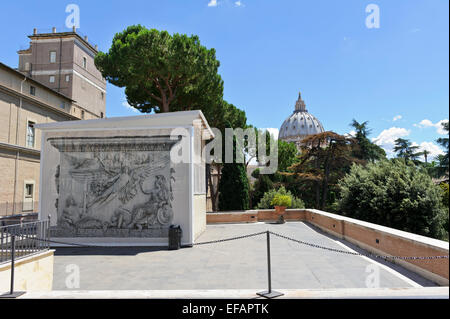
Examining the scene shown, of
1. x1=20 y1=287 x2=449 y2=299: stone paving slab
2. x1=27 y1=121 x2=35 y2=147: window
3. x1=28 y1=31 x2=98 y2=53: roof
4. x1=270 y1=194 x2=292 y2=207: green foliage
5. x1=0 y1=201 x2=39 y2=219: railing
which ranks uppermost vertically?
x1=28 y1=31 x2=98 y2=53: roof

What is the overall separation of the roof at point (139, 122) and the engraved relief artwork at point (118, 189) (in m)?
0.50

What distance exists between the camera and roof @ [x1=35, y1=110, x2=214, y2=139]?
1073cm

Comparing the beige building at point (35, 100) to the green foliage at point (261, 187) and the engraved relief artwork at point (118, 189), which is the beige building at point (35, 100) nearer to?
the engraved relief artwork at point (118, 189)

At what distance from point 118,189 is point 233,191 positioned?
11857mm

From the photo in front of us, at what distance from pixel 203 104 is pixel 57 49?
2065 centimetres

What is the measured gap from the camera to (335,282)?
6191 millimetres

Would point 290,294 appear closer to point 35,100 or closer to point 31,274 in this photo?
point 31,274

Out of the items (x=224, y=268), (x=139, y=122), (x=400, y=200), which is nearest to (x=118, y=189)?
(x=139, y=122)

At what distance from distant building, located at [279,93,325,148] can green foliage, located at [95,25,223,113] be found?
110m

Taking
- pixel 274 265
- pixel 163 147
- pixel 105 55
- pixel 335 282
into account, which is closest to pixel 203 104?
pixel 105 55

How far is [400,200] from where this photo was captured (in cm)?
1380

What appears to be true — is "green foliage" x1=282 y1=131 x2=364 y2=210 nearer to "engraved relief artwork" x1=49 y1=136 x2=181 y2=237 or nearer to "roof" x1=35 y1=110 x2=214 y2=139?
"roof" x1=35 y1=110 x2=214 y2=139

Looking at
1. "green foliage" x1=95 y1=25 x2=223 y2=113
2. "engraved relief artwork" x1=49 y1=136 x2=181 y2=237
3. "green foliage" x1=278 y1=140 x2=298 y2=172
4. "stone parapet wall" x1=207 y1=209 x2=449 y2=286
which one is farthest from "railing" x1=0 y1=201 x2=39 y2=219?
"green foliage" x1=278 y1=140 x2=298 y2=172
